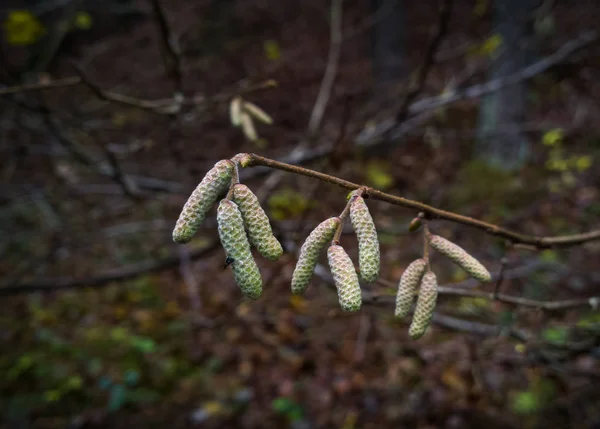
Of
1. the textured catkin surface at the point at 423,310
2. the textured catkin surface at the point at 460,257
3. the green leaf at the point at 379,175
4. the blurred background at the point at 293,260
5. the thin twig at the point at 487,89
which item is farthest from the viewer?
the green leaf at the point at 379,175

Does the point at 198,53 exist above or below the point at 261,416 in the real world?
above

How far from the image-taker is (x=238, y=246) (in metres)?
0.92

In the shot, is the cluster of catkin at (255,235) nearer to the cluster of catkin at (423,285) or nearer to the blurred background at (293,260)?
the cluster of catkin at (423,285)

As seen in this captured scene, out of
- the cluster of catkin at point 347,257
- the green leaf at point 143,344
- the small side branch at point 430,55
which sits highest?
the small side branch at point 430,55

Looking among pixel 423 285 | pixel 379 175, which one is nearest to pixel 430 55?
pixel 423 285

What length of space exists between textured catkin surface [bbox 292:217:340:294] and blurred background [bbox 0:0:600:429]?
869 millimetres

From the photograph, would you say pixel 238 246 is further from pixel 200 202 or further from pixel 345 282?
pixel 345 282

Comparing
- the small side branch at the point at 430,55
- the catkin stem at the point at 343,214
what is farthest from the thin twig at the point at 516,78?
the catkin stem at the point at 343,214

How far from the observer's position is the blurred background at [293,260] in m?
2.94

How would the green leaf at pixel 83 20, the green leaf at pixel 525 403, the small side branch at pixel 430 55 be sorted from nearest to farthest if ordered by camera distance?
the small side branch at pixel 430 55
the green leaf at pixel 525 403
the green leaf at pixel 83 20

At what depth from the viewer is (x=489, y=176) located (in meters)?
7.07

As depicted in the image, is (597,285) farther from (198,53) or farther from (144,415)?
(198,53)

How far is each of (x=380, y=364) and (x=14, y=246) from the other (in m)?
5.49

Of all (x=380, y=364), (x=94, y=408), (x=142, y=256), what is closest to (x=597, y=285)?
(x=380, y=364)
